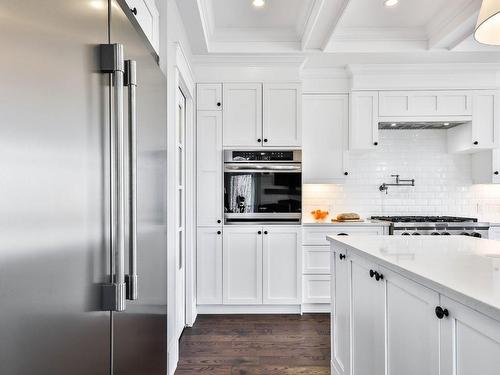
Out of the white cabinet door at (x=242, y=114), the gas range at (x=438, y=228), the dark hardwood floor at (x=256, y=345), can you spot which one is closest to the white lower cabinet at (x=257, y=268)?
the dark hardwood floor at (x=256, y=345)

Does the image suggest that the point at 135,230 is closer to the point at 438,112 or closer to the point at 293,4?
the point at 293,4

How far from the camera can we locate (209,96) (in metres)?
3.70

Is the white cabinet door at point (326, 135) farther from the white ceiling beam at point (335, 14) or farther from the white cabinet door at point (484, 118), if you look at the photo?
the white cabinet door at point (484, 118)

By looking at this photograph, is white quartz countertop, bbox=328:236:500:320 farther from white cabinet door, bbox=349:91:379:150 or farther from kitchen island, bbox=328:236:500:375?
white cabinet door, bbox=349:91:379:150

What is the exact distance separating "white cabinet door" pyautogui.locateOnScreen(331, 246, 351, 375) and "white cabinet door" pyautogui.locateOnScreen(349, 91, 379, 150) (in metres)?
1.99

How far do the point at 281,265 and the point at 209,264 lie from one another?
0.74m

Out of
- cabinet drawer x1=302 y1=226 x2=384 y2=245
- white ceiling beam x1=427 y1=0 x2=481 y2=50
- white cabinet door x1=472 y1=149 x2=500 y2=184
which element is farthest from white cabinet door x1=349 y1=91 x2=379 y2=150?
white cabinet door x1=472 y1=149 x2=500 y2=184

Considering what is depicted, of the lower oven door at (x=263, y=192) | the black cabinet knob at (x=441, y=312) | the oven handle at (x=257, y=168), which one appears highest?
the oven handle at (x=257, y=168)

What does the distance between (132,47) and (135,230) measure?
2.01 feet

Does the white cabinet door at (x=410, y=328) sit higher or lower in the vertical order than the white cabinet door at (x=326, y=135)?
lower

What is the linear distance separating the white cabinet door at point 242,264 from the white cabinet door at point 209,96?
126cm

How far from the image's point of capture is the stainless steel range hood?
391 cm

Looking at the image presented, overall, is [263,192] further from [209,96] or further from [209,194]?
[209,96]

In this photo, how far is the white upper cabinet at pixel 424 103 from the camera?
152 inches
